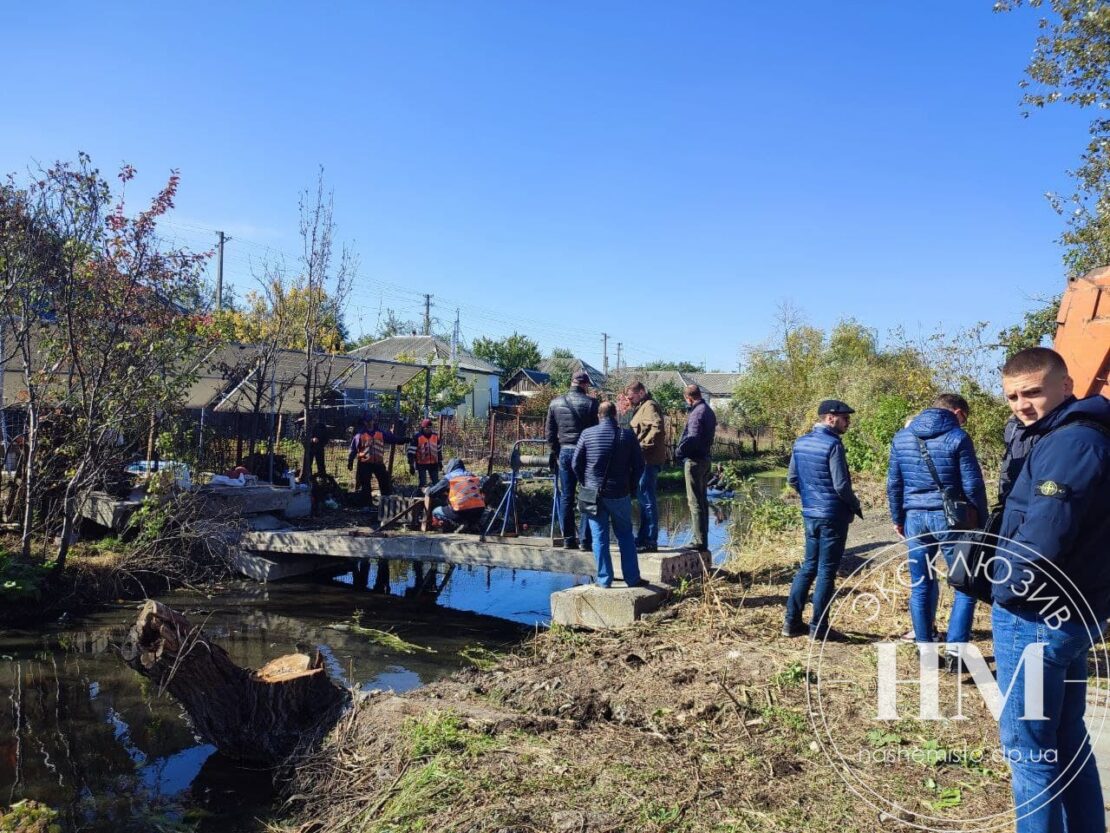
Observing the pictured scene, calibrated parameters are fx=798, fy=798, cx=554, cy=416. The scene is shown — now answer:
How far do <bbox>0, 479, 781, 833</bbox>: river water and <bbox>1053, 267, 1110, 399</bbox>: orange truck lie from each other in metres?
5.06

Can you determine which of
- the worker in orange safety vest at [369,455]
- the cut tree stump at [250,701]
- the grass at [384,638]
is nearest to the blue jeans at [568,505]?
the grass at [384,638]

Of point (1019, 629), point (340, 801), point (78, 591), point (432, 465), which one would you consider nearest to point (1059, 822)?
point (1019, 629)

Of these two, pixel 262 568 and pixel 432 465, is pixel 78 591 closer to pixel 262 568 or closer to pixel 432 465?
pixel 262 568

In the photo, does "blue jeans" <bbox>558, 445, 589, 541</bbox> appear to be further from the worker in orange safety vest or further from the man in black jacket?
the worker in orange safety vest

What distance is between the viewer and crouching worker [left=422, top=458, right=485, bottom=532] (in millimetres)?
10031

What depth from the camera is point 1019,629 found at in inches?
102

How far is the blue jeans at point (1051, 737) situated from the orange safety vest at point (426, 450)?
12.1 m

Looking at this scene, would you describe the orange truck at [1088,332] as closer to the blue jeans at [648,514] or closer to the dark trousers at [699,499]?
the dark trousers at [699,499]

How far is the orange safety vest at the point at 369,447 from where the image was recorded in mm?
13672

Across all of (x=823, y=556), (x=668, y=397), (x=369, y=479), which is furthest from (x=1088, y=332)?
(x=668, y=397)

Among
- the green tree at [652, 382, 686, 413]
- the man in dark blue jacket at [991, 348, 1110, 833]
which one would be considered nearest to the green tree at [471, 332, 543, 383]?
the green tree at [652, 382, 686, 413]

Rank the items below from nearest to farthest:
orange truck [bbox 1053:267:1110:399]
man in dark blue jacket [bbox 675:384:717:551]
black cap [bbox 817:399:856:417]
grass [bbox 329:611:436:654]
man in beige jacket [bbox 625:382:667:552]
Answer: black cap [bbox 817:399:856:417] < orange truck [bbox 1053:267:1110:399] < man in dark blue jacket [bbox 675:384:717:551] < man in beige jacket [bbox 625:382:667:552] < grass [bbox 329:611:436:654]

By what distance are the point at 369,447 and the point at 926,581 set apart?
10.3 m

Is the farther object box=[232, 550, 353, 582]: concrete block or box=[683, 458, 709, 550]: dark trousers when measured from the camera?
box=[232, 550, 353, 582]: concrete block
